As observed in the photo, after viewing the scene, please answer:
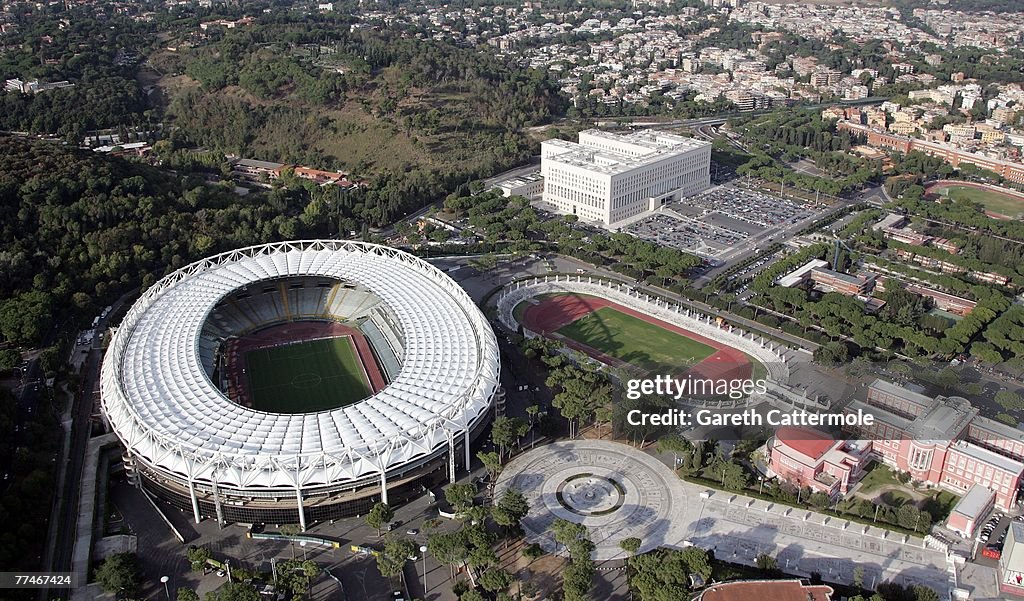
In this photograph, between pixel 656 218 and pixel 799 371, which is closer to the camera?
pixel 799 371

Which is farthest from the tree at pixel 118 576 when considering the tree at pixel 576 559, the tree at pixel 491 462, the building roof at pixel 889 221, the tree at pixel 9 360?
the building roof at pixel 889 221

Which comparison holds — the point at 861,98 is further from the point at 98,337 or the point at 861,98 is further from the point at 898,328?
the point at 98,337

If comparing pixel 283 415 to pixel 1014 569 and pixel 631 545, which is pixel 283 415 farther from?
pixel 1014 569

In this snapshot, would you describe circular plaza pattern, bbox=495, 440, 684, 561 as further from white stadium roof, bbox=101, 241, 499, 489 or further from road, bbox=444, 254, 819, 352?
road, bbox=444, 254, 819, 352

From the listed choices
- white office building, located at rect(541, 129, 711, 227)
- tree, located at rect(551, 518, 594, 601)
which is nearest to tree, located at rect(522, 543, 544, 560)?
tree, located at rect(551, 518, 594, 601)

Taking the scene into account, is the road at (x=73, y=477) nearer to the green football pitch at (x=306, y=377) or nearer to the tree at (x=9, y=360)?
the tree at (x=9, y=360)

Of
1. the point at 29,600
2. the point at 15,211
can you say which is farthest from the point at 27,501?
the point at 15,211
